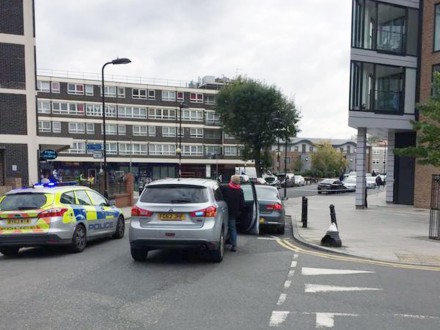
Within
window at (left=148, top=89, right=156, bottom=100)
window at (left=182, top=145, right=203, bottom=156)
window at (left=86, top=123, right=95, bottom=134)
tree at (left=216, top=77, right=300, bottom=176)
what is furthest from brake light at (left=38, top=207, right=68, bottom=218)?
window at (left=148, top=89, right=156, bottom=100)

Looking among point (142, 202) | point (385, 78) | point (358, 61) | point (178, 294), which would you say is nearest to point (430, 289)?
point (178, 294)

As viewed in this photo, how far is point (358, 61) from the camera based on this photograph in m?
23.3

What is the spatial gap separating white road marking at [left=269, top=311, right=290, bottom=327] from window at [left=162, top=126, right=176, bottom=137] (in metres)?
64.7

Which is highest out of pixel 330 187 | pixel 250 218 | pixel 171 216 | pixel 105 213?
pixel 171 216

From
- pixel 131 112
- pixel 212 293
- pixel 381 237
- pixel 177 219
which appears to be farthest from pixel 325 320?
pixel 131 112

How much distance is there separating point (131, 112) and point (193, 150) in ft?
37.6

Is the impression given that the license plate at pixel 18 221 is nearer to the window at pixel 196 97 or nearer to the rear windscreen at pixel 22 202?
the rear windscreen at pixel 22 202

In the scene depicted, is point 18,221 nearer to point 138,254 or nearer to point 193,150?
point 138,254

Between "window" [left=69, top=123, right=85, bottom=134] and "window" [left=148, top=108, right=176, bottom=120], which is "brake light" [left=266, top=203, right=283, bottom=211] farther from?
"window" [left=148, top=108, right=176, bottom=120]

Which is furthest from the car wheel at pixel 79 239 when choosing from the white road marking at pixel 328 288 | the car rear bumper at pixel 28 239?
the white road marking at pixel 328 288

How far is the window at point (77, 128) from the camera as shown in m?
64.1

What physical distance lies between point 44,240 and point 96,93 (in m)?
59.5

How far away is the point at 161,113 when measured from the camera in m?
69.2

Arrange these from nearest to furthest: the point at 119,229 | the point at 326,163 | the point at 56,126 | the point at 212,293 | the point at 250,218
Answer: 1. the point at 212,293
2. the point at 250,218
3. the point at 119,229
4. the point at 56,126
5. the point at 326,163
